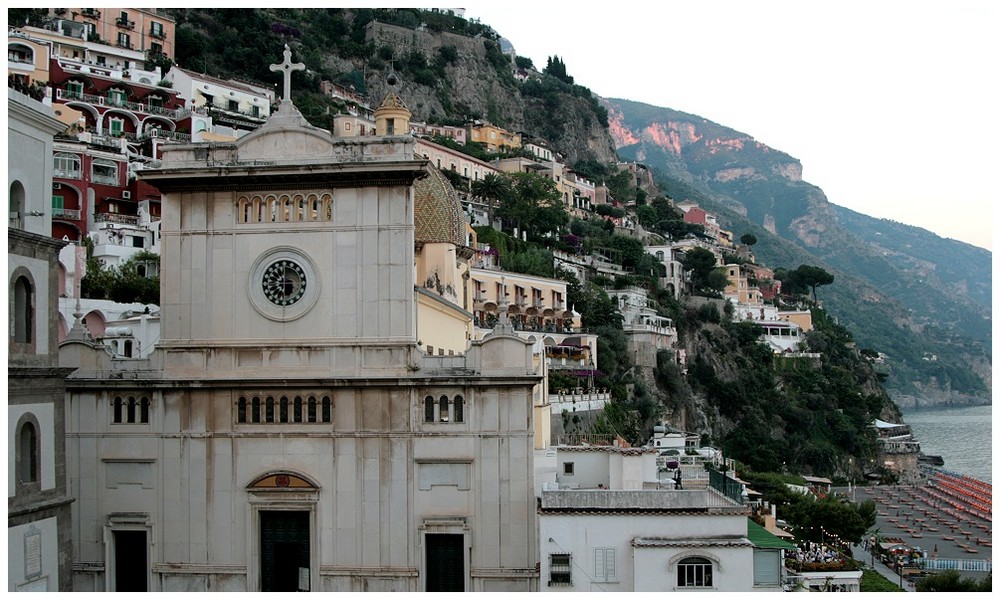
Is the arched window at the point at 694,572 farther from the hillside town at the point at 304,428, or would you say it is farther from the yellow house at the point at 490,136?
the yellow house at the point at 490,136

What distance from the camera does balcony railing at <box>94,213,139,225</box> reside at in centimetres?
7311

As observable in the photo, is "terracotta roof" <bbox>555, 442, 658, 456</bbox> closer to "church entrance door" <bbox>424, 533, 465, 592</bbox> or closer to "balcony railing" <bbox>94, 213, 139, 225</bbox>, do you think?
"church entrance door" <bbox>424, 533, 465, 592</bbox>

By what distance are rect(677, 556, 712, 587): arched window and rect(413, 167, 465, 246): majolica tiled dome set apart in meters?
18.1

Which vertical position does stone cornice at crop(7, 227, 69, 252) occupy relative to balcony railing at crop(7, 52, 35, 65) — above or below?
below

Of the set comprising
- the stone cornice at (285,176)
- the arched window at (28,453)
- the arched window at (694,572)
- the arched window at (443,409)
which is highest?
the stone cornice at (285,176)

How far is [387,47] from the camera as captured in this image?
164 metres

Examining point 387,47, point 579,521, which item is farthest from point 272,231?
point 387,47

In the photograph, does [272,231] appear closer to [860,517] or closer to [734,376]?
[860,517]

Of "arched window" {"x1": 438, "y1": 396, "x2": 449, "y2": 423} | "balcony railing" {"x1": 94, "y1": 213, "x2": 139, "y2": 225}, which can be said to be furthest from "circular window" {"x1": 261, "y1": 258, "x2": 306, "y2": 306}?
"balcony railing" {"x1": 94, "y1": 213, "x2": 139, "y2": 225}

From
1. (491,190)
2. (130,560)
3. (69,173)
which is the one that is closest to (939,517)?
(491,190)

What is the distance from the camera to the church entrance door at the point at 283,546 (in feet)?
103

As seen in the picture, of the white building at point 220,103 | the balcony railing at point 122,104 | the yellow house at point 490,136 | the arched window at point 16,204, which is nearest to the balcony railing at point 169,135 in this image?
the white building at point 220,103

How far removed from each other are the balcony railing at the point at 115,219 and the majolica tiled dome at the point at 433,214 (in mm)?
33877

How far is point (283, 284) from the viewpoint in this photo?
3231cm
